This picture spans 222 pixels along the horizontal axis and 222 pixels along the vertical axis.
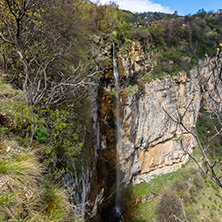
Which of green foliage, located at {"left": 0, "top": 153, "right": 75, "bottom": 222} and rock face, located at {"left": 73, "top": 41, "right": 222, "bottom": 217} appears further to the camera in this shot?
rock face, located at {"left": 73, "top": 41, "right": 222, "bottom": 217}

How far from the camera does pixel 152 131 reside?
13398 mm

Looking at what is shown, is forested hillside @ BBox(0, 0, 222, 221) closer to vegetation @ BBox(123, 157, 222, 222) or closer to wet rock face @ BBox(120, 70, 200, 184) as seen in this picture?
vegetation @ BBox(123, 157, 222, 222)

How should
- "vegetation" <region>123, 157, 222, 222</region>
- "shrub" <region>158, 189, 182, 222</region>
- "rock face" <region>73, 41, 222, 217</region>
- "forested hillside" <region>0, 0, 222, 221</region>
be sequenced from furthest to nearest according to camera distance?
"vegetation" <region>123, 157, 222, 222</region>
"rock face" <region>73, 41, 222, 217</region>
"shrub" <region>158, 189, 182, 222</region>
"forested hillside" <region>0, 0, 222, 221</region>

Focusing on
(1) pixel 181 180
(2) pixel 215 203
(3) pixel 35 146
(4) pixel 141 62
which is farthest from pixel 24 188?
(2) pixel 215 203

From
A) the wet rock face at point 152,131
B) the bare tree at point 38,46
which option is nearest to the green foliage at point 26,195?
the bare tree at point 38,46

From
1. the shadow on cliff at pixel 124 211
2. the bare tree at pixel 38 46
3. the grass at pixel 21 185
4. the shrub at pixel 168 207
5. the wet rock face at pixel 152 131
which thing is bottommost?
the shadow on cliff at pixel 124 211

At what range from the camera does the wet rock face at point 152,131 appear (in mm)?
11844

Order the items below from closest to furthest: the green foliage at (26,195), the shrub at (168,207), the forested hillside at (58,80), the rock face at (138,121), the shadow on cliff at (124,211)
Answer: the green foliage at (26,195) → the forested hillside at (58,80) → the shadow on cliff at (124,211) → the shrub at (168,207) → the rock face at (138,121)

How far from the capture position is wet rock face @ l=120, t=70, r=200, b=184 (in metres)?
11.8

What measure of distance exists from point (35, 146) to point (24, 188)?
1.07 meters

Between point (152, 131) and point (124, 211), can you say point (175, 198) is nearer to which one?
point (124, 211)

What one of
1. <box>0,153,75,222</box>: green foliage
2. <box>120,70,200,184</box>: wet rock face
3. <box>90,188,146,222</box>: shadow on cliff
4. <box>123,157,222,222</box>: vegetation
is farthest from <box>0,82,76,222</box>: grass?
<box>123,157,222,222</box>: vegetation

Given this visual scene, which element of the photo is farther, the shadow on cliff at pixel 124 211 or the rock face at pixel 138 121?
the rock face at pixel 138 121

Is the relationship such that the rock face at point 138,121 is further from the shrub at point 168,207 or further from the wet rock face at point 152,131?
the shrub at point 168,207
